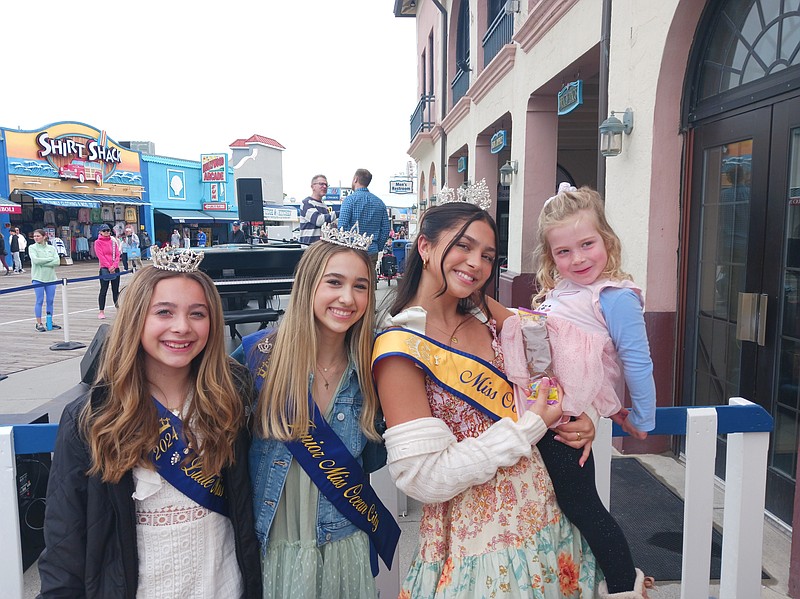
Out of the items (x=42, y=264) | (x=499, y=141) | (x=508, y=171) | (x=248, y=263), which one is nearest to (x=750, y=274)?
(x=508, y=171)

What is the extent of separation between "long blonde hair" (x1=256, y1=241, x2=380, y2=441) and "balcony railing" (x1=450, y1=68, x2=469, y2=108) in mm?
11543

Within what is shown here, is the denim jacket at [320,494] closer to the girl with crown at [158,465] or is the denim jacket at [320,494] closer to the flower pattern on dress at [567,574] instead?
the girl with crown at [158,465]

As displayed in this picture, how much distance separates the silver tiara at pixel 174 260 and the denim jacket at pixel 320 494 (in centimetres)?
51

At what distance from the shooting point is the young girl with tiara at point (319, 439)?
5.45ft

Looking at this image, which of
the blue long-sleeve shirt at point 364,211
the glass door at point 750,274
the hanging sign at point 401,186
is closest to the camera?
the glass door at point 750,274

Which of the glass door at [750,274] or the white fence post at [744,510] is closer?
the white fence post at [744,510]

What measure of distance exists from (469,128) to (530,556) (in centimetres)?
1137

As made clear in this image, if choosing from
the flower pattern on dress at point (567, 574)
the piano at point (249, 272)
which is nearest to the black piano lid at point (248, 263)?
the piano at point (249, 272)

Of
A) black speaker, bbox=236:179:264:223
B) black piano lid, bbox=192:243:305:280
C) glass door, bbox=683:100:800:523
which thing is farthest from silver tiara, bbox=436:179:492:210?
black speaker, bbox=236:179:264:223

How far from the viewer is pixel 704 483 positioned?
2.02 m

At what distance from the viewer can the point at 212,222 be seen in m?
37.7

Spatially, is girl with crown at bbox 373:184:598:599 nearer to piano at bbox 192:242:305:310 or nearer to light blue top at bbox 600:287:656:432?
light blue top at bbox 600:287:656:432

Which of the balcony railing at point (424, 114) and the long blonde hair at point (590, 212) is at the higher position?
the balcony railing at point (424, 114)

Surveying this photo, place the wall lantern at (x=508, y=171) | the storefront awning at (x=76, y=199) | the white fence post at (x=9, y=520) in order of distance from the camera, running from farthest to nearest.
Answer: the storefront awning at (x=76, y=199)
the wall lantern at (x=508, y=171)
the white fence post at (x=9, y=520)
